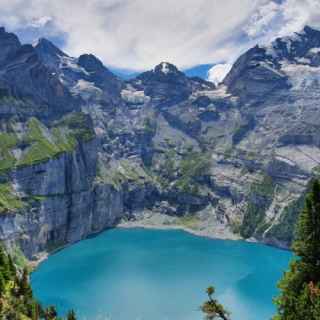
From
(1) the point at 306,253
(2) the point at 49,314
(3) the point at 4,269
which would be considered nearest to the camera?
(1) the point at 306,253

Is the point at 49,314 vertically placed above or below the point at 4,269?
below

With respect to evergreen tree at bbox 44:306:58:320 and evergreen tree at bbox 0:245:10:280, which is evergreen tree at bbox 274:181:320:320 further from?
evergreen tree at bbox 0:245:10:280

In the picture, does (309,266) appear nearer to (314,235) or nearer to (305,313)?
(314,235)

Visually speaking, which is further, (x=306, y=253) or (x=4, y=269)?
(x=4, y=269)

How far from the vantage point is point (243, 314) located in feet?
579

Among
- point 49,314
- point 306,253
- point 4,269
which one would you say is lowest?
point 49,314

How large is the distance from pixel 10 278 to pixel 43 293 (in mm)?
119361

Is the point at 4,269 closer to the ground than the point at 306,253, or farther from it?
closer to the ground

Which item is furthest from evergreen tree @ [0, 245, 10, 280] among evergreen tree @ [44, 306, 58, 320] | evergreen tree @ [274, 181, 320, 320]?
evergreen tree @ [274, 181, 320, 320]

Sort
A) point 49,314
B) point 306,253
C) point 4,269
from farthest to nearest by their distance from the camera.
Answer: point 4,269 < point 49,314 < point 306,253

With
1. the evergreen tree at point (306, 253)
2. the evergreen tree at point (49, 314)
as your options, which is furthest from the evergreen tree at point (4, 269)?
the evergreen tree at point (306, 253)

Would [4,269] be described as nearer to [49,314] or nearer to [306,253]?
[49,314]

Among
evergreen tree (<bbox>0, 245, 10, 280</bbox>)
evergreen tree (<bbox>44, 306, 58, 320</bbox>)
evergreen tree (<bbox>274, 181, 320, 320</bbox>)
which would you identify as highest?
evergreen tree (<bbox>274, 181, 320, 320</bbox>)

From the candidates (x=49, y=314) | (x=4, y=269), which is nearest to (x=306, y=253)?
(x=49, y=314)
